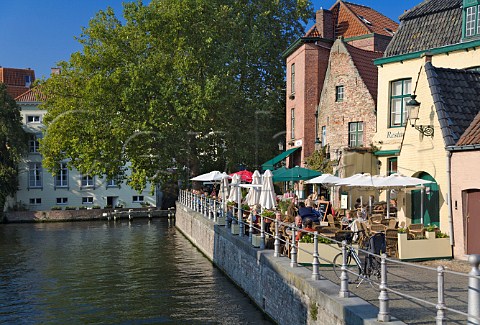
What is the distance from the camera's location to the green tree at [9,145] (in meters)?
43.4

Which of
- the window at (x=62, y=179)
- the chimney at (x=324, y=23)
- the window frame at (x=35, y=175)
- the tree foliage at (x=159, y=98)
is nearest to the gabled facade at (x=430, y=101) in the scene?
the chimney at (x=324, y=23)

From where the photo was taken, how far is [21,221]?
142 feet

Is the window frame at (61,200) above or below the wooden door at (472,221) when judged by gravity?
below

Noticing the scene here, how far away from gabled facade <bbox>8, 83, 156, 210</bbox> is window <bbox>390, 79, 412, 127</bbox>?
102ft

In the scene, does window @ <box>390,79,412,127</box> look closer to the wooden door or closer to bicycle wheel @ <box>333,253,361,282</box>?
the wooden door

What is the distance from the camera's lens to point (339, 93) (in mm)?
27797

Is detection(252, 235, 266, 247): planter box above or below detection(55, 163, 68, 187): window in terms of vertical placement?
below

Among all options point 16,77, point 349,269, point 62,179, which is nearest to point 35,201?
point 62,179

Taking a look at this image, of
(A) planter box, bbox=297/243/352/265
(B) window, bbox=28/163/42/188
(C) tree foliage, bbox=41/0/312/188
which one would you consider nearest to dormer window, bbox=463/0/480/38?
(A) planter box, bbox=297/243/352/265

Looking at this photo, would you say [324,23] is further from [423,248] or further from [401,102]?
[423,248]

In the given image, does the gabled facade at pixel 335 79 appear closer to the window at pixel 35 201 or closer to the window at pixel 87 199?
the window at pixel 87 199

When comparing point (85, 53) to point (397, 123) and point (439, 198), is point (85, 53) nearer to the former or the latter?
point (397, 123)

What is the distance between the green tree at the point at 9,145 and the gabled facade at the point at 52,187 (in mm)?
3028

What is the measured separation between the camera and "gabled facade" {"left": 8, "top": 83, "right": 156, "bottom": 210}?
48.4 meters
